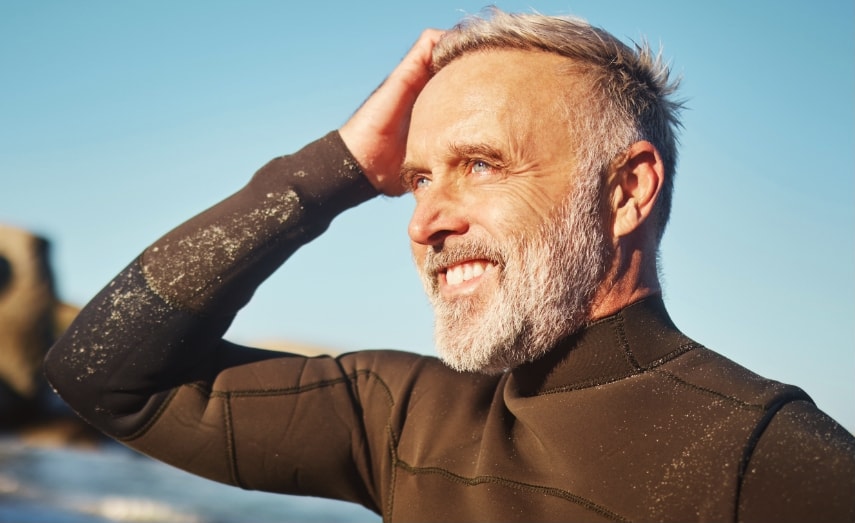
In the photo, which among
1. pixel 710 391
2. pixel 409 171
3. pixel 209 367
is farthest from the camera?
pixel 209 367

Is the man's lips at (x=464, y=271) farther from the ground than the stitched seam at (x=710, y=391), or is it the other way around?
the man's lips at (x=464, y=271)

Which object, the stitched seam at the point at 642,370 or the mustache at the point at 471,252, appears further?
the mustache at the point at 471,252

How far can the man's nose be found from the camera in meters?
2.66

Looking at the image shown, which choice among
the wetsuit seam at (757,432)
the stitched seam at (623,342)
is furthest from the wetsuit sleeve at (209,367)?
the wetsuit seam at (757,432)

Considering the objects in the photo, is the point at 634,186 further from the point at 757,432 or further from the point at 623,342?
the point at 757,432

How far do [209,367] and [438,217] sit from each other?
1.18 metres

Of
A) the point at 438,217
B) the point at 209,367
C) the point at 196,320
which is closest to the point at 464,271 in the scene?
the point at 438,217

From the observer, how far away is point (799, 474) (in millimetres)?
1987

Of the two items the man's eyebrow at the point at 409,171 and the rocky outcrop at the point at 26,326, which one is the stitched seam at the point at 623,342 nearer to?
the man's eyebrow at the point at 409,171

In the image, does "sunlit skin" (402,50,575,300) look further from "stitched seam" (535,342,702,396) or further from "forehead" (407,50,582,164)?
"stitched seam" (535,342,702,396)

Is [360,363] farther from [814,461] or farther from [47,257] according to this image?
[47,257]

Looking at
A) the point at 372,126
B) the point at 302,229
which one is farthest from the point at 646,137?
the point at 302,229

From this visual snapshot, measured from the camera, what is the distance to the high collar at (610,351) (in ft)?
8.27

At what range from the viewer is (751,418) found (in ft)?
7.09
